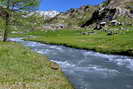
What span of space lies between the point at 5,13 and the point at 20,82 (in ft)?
111

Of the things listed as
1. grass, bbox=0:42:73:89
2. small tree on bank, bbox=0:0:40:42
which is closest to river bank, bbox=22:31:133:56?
small tree on bank, bbox=0:0:40:42

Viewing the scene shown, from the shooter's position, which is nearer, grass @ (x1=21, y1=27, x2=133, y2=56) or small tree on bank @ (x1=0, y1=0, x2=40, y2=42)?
small tree on bank @ (x1=0, y1=0, x2=40, y2=42)

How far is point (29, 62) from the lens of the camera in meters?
28.6

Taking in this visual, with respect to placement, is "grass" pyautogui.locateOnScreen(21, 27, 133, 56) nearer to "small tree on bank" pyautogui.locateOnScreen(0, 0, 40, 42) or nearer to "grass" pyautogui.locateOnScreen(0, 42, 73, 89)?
"small tree on bank" pyautogui.locateOnScreen(0, 0, 40, 42)

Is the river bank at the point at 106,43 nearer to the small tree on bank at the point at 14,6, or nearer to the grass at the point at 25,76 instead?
the small tree on bank at the point at 14,6

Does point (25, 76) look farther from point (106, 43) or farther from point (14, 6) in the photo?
point (106, 43)

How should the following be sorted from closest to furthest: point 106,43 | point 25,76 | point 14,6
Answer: point 25,76 < point 14,6 < point 106,43

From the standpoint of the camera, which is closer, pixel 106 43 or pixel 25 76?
pixel 25 76

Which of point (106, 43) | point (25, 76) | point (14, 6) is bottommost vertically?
point (106, 43)

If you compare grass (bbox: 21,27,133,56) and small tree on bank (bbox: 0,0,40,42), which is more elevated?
small tree on bank (bbox: 0,0,40,42)

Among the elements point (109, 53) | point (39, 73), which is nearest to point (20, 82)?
point (39, 73)

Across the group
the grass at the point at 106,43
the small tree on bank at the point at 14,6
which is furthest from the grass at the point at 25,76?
the grass at the point at 106,43

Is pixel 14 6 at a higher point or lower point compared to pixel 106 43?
higher

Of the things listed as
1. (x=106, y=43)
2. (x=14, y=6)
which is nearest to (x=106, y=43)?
(x=106, y=43)
